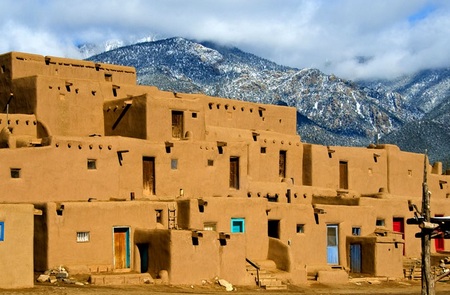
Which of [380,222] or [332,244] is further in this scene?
[380,222]

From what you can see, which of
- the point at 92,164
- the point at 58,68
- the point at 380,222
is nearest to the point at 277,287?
the point at 92,164

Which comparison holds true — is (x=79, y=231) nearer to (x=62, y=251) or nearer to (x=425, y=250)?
(x=62, y=251)

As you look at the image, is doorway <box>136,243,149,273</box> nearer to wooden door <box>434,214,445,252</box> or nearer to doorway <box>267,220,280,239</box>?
doorway <box>267,220,280,239</box>

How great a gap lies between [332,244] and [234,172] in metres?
5.40

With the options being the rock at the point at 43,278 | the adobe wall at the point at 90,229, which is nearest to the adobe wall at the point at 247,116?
A: the adobe wall at the point at 90,229

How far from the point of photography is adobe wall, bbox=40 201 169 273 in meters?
34.2

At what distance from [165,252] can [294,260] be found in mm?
7597

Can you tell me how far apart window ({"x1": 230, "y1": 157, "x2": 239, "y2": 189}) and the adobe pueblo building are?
5cm

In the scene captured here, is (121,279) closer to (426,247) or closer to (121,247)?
(121,247)

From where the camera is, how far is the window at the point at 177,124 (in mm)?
42688

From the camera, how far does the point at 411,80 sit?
143m

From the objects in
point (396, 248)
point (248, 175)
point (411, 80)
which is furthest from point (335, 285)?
point (411, 80)

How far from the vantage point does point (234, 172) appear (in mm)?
43438

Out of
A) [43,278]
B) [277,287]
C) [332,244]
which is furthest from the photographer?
[332,244]
